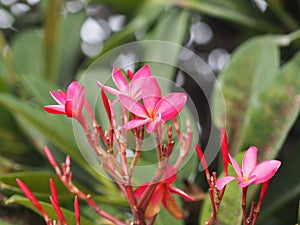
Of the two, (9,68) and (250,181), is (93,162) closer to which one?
(250,181)

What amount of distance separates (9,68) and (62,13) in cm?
32

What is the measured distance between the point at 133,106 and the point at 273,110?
15.2 inches

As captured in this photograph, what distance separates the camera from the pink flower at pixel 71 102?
2.03 ft

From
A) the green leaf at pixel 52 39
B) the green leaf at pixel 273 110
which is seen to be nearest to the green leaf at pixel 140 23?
the green leaf at pixel 52 39

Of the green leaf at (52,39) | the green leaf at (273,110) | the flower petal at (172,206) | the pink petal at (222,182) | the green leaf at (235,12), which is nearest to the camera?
the pink petal at (222,182)

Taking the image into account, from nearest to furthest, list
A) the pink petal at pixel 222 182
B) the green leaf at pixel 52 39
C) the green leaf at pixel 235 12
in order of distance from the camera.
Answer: the pink petal at pixel 222 182 < the green leaf at pixel 235 12 < the green leaf at pixel 52 39

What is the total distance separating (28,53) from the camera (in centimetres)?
147

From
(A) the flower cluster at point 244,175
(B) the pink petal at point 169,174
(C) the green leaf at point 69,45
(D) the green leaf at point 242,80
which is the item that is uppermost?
(A) the flower cluster at point 244,175

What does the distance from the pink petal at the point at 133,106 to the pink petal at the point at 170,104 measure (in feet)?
0.04

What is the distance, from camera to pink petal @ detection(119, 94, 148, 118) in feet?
1.92

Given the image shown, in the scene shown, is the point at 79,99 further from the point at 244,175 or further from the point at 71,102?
the point at 244,175

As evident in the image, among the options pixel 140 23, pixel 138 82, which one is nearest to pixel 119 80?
pixel 138 82

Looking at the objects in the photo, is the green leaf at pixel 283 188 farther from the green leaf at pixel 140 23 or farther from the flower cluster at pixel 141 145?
the green leaf at pixel 140 23

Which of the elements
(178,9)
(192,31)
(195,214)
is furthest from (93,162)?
(192,31)
